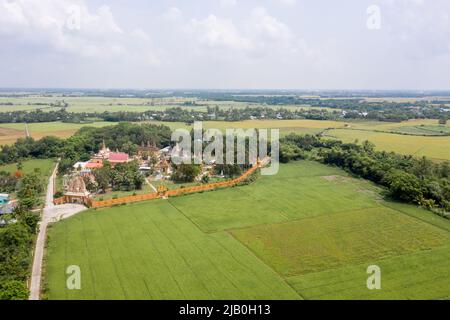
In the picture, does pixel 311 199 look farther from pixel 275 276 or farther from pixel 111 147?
pixel 111 147

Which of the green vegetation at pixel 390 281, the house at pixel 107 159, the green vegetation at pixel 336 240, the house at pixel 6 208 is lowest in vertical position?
the green vegetation at pixel 390 281

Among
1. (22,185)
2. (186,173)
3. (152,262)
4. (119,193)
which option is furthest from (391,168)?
(22,185)

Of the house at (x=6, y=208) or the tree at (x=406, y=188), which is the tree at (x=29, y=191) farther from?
the tree at (x=406, y=188)

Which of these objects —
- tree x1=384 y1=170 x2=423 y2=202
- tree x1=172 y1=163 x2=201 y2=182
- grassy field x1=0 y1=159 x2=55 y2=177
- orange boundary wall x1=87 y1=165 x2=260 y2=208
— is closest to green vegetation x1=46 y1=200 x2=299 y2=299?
orange boundary wall x1=87 y1=165 x2=260 y2=208

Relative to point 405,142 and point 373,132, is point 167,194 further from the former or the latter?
point 373,132

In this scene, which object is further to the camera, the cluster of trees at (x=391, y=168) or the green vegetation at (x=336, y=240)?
the cluster of trees at (x=391, y=168)

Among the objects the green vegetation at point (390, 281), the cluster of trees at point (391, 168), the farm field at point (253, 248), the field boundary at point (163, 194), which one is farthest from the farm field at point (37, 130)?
the green vegetation at point (390, 281)

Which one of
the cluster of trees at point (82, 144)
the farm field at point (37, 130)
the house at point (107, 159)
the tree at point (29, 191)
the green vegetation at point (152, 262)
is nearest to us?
the green vegetation at point (152, 262)
